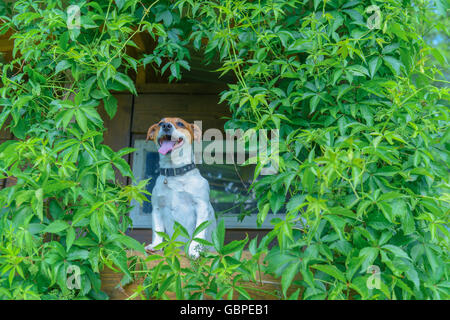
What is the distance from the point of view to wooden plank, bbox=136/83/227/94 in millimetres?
2910

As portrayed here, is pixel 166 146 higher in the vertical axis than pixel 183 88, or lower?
lower

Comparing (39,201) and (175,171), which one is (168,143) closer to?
(175,171)

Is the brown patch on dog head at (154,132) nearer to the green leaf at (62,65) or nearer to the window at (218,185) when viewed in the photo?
the green leaf at (62,65)

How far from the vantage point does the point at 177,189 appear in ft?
6.57

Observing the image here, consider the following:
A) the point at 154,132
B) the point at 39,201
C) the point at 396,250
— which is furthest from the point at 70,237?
the point at 396,250

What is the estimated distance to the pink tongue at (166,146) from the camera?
78.0 inches

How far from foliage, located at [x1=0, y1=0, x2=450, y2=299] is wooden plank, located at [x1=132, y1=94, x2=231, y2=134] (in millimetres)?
1053

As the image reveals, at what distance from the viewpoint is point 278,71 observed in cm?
172

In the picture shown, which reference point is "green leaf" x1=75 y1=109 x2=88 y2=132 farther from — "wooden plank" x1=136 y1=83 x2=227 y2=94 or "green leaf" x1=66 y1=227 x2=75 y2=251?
"wooden plank" x1=136 y1=83 x2=227 y2=94

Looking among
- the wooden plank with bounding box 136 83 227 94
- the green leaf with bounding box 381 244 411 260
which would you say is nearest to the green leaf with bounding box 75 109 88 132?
the green leaf with bounding box 381 244 411 260

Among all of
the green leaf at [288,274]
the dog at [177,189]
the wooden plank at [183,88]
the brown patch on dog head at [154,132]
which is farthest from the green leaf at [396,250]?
the wooden plank at [183,88]

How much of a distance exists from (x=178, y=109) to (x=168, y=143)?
3.08 ft

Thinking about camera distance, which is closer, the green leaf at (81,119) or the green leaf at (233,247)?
the green leaf at (233,247)

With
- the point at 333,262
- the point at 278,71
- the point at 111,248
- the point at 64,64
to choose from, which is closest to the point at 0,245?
the point at 111,248
